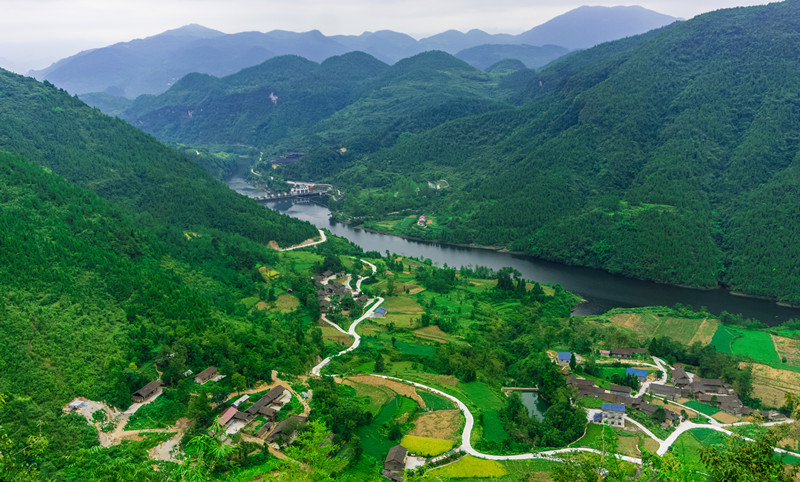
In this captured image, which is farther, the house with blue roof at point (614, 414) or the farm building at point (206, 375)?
the farm building at point (206, 375)

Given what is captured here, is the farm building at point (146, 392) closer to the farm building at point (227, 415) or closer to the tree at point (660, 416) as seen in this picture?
the farm building at point (227, 415)

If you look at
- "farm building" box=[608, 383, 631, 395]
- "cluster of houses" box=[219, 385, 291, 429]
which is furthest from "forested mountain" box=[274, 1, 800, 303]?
"cluster of houses" box=[219, 385, 291, 429]

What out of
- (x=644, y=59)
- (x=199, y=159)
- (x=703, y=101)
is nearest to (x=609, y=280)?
(x=703, y=101)

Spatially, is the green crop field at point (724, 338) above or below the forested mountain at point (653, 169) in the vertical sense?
below

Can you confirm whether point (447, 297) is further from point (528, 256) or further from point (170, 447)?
point (170, 447)

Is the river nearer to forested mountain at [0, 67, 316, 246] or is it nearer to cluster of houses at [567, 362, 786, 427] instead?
forested mountain at [0, 67, 316, 246]

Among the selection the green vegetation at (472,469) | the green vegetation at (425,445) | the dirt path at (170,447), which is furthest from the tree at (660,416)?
the dirt path at (170,447)
